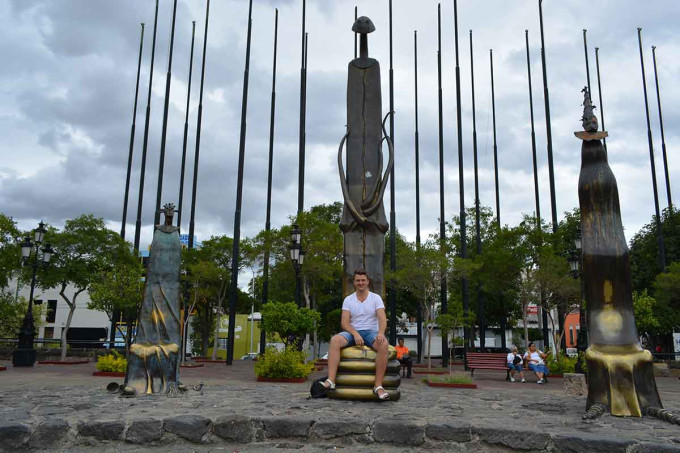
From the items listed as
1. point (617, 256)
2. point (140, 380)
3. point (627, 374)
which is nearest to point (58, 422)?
point (140, 380)

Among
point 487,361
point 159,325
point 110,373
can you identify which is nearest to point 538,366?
point 487,361

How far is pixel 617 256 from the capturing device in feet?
20.2

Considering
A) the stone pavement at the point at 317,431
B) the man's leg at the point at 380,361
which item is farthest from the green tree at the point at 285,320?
the stone pavement at the point at 317,431

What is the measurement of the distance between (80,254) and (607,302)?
66.4ft

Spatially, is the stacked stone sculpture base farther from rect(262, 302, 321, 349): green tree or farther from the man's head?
rect(262, 302, 321, 349): green tree

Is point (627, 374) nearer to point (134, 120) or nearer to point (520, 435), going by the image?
point (520, 435)

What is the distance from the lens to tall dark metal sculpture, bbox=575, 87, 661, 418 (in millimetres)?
5707

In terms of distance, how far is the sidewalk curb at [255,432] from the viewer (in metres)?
4.62

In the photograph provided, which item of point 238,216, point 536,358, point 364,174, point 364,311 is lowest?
point 536,358

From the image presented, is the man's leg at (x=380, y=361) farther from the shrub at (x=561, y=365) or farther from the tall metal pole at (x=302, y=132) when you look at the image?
the tall metal pole at (x=302, y=132)

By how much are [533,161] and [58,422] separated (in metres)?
26.6

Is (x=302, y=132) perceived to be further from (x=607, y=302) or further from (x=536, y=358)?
(x=607, y=302)

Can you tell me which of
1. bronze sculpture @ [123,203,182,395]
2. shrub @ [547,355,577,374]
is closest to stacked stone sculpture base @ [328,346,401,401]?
bronze sculpture @ [123,203,182,395]

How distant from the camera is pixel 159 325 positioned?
741 cm
